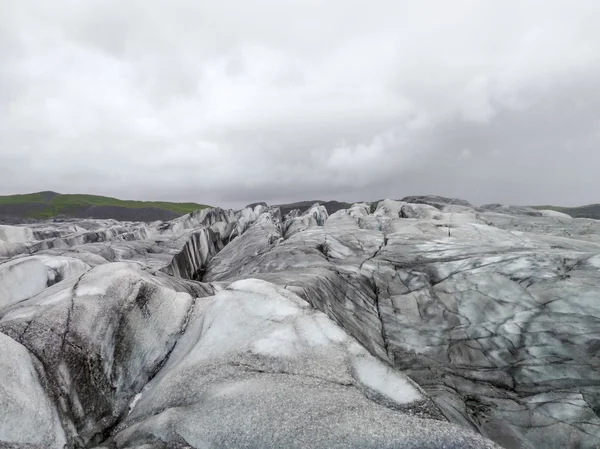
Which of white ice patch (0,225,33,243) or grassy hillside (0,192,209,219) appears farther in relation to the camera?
grassy hillside (0,192,209,219)

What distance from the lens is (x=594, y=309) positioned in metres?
13.0

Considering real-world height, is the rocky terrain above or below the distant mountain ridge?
below

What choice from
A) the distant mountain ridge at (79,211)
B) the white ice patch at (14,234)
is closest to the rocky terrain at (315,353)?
the white ice patch at (14,234)

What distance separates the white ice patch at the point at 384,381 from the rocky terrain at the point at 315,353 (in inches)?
1.2

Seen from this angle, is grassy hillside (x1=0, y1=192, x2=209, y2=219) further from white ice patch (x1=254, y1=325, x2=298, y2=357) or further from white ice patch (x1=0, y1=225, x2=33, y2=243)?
white ice patch (x1=254, y1=325, x2=298, y2=357)

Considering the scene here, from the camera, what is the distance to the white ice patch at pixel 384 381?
6.53 meters

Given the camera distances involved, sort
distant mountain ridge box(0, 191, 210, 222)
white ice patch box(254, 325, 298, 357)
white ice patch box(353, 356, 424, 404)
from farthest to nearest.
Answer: distant mountain ridge box(0, 191, 210, 222)
white ice patch box(254, 325, 298, 357)
white ice patch box(353, 356, 424, 404)

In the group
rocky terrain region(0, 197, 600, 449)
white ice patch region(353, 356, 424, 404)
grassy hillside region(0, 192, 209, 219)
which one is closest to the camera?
rocky terrain region(0, 197, 600, 449)

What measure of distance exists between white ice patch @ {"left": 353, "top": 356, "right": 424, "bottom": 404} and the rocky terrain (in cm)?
3

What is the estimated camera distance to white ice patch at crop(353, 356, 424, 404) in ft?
21.4

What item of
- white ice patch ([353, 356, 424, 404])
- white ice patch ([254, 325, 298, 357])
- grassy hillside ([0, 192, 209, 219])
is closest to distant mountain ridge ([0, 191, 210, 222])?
grassy hillside ([0, 192, 209, 219])

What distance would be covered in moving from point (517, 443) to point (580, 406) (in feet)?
9.19

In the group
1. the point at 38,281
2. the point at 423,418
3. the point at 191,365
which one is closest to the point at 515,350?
the point at 423,418

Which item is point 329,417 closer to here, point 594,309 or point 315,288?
point 315,288
